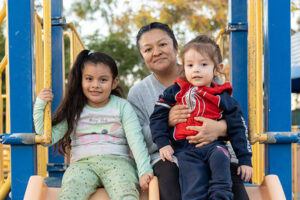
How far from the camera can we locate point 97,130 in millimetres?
2279

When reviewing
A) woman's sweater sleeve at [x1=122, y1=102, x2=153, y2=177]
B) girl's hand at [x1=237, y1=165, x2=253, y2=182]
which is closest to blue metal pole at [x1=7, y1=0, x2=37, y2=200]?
woman's sweater sleeve at [x1=122, y1=102, x2=153, y2=177]

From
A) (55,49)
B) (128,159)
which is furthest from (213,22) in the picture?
(128,159)

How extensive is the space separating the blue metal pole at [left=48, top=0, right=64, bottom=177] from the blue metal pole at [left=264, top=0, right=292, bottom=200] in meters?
1.64

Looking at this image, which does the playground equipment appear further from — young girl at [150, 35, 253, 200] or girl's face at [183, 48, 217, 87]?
girl's face at [183, 48, 217, 87]

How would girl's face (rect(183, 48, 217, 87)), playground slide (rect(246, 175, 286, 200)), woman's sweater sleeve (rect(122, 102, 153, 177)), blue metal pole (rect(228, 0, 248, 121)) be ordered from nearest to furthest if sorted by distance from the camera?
playground slide (rect(246, 175, 286, 200))
girl's face (rect(183, 48, 217, 87))
woman's sweater sleeve (rect(122, 102, 153, 177))
blue metal pole (rect(228, 0, 248, 121))

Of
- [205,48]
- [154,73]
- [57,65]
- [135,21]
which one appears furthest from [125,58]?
[205,48]

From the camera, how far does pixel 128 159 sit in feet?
7.50

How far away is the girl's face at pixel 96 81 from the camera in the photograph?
2303 mm

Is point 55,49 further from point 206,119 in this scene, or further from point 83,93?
point 206,119

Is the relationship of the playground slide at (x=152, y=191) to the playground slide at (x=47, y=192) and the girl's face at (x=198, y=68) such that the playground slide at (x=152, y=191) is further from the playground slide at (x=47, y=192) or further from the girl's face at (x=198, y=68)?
the girl's face at (x=198, y=68)

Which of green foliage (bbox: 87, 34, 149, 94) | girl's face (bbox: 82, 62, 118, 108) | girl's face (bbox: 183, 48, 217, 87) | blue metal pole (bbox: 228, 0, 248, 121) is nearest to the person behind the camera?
girl's face (bbox: 183, 48, 217, 87)

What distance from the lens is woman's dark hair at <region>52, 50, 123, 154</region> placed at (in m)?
2.32

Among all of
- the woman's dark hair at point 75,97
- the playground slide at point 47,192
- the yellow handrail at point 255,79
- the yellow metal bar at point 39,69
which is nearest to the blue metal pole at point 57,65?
the yellow metal bar at point 39,69

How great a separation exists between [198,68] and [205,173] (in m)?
0.56
